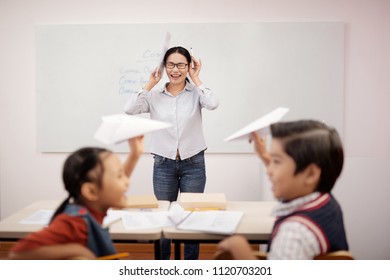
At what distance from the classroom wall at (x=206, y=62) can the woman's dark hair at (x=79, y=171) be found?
1366 millimetres

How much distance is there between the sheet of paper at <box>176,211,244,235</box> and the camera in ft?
4.22

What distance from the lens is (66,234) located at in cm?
92

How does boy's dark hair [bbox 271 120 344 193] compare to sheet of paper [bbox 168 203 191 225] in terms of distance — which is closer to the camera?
boy's dark hair [bbox 271 120 344 193]

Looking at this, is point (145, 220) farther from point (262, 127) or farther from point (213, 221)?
point (262, 127)

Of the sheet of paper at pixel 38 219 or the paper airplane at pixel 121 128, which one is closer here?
the paper airplane at pixel 121 128

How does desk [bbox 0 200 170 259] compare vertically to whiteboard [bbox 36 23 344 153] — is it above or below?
below

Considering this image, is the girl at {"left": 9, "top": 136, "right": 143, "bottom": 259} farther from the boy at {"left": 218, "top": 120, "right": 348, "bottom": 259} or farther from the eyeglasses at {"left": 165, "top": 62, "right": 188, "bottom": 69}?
the eyeglasses at {"left": 165, "top": 62, "right": 188, "bottom": 69}

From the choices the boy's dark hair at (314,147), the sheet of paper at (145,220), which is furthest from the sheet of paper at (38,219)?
the boy's dark hair at (314,147)

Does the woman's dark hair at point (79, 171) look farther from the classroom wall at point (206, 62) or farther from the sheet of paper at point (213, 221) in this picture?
the classroom wall at point (206, 62)

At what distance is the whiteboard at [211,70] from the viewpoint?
259cm

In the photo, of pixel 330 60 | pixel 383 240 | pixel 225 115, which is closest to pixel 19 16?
pixel 225 115

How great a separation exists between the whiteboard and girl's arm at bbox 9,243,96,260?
169 centimetres

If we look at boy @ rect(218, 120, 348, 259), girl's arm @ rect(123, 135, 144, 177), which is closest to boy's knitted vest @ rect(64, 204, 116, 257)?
girl's arm @ rect(123, 135, 144, 177)
